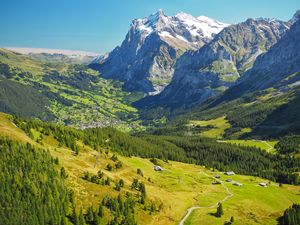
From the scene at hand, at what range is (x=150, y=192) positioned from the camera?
525 feet

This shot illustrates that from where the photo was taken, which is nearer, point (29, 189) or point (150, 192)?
point (29, 189)

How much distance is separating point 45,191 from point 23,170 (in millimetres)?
12711

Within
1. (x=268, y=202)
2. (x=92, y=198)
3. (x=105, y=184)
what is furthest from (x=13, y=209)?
(x=268, y=202)

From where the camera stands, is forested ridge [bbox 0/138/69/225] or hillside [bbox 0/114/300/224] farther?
hillside [bbox 0/114/300/224]

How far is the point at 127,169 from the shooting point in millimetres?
184250

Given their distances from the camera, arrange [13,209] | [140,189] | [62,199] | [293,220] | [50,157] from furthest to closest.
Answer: [140,189] → [50,157] → [293,220] → [62,199] → [13,209]

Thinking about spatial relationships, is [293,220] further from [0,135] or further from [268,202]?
[0,135]

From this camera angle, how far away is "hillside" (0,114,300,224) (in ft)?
449

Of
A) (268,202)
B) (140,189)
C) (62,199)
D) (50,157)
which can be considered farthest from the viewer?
(268,202)

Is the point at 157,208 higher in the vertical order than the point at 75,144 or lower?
lower

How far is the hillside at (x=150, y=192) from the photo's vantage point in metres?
137

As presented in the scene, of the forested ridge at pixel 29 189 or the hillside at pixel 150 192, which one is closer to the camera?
the forested ridge at pixel 29 189

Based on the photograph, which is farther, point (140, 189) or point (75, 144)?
point (75, 144)

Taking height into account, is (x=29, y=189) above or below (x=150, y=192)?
above
